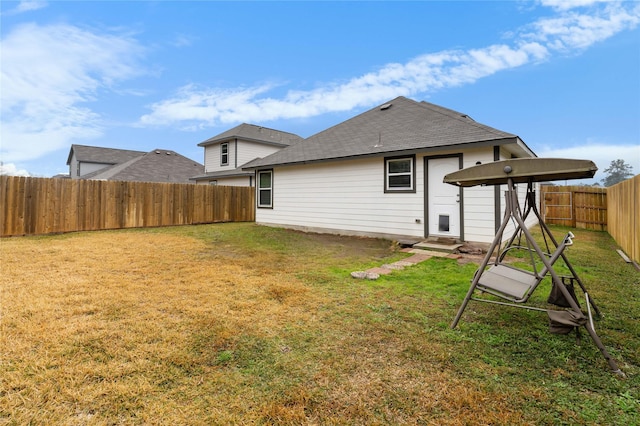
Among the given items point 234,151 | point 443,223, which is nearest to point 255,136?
point 234,151

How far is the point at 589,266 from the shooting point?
5.50 meters

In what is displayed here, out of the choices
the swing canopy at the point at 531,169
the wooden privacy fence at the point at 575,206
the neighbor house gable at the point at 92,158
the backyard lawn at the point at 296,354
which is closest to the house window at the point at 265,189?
the backyard lawn at the point at 296,354

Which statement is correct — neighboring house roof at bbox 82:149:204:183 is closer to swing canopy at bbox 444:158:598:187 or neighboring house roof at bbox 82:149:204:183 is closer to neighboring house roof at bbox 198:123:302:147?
neighboring house roof at bbox 198:123:302:147

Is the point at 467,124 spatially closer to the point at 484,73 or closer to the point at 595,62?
the point at 484,73

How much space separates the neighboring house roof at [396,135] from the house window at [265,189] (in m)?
0.52

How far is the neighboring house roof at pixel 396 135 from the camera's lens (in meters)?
7.26

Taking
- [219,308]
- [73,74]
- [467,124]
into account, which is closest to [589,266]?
[467,124]

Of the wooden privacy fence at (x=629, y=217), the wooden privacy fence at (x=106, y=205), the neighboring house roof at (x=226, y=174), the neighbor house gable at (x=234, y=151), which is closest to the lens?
the wooden privacy fence at (x=629, y=217)

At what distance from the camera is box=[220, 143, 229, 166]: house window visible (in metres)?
19.7

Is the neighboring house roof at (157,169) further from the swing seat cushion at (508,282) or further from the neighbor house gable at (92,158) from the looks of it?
the swing seat cushion at (508,282)

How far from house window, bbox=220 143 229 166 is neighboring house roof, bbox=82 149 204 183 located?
17.6ft

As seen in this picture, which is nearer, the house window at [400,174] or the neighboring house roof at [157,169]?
the house window at [400,174]

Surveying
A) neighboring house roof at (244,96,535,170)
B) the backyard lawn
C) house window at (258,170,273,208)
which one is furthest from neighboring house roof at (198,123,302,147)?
the backyard lawn

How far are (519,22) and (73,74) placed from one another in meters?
19.1
